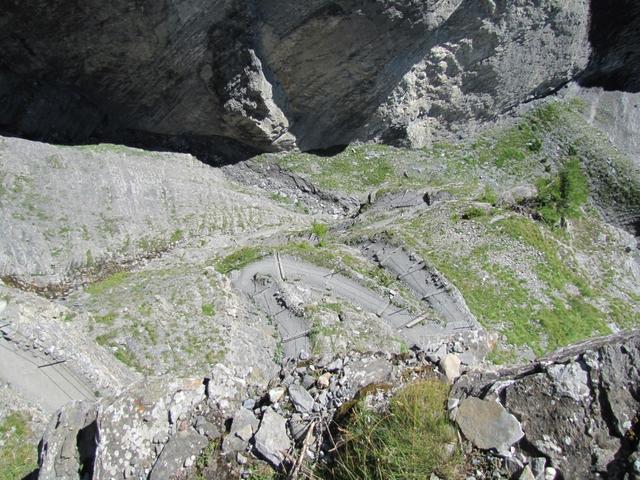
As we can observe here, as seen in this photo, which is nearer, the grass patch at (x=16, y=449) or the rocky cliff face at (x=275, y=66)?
the grass patch at (x=16, y=449)

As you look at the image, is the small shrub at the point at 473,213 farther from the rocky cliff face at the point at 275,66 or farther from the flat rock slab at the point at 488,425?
the flat rock slab at the point at 488,425

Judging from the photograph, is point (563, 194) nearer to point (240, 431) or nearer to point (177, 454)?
point (240, 431)

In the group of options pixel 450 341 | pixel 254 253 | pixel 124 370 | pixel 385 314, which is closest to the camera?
pixel 450 341

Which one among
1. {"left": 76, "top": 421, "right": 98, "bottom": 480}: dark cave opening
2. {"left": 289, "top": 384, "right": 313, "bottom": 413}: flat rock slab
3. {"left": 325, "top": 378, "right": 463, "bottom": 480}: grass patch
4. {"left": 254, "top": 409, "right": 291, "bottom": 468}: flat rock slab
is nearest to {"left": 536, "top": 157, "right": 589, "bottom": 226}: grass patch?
{"left": 289, "top": 384, "right": 313, "bottom": 413}: flat rock slab

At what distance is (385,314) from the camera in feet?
50.5

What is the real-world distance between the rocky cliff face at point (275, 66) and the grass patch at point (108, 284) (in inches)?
278

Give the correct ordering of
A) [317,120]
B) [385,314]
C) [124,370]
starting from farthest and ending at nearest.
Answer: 1. [317,120]
2. [385,314]
3. [124,370]

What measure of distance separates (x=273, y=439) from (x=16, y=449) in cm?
775

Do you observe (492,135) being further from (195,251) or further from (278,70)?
(195,251)

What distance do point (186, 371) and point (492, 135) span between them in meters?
19.9

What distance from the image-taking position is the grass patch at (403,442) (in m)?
5.84

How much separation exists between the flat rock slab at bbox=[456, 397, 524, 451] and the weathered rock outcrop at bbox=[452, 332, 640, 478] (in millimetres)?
67

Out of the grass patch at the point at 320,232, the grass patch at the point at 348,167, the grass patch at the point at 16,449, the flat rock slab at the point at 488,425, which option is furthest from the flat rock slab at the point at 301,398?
the grass patch at the point at 348,167

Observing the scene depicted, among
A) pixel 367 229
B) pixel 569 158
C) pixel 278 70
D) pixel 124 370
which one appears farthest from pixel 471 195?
pixel 124 370
